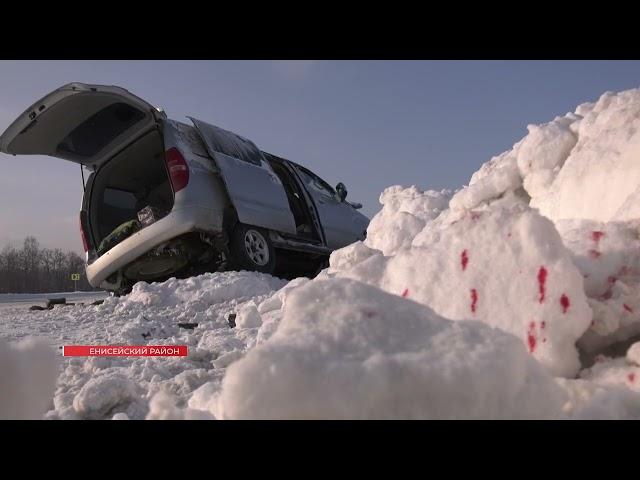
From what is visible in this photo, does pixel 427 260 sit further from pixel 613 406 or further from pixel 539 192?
pixel 539 192

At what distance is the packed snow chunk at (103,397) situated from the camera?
2.38m

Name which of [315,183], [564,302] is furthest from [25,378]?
[315,183]

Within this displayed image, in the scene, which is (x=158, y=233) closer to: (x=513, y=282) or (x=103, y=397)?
(x=103, y=397)

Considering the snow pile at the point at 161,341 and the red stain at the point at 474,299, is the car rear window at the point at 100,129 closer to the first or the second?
the snow pile at the point at 161,341

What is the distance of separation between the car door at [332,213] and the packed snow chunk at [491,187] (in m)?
5.31

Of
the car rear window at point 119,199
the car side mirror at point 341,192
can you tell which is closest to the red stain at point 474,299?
the car rear window at point 119,199

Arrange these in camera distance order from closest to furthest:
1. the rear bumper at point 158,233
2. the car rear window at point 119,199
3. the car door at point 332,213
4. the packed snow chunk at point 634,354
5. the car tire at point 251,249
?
the packed snow chunk at point 634,354 → the rear bumper at point 158,233 → the car tire at point 251,249 → the car rear window at point 119,199 → the car door at point 332,213

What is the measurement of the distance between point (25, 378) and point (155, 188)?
20.6 feet

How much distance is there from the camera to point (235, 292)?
5.89 meters

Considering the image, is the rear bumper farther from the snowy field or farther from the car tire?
the snowy field

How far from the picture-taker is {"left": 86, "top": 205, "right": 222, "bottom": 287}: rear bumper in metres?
6.16

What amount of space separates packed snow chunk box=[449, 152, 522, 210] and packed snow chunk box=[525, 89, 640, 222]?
242mm
